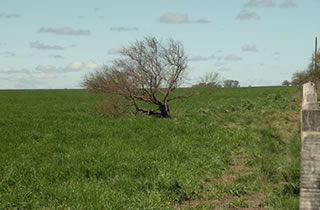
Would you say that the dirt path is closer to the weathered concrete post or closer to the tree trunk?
the weathered concrete post

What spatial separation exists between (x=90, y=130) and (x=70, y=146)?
2.34 meters

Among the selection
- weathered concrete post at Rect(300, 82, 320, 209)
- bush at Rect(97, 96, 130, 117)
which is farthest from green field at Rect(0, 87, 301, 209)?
bush at Rect(97, 96, 130, 117)

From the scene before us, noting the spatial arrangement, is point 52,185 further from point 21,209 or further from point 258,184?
point 258,184

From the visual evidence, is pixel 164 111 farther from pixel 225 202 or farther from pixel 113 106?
pixel 225 202

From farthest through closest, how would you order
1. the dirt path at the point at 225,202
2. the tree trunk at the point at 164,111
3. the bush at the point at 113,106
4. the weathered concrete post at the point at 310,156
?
the tree trunk at the point at 164,111
the bush at the point at 113,106
the dirt path at the point at 225,202
the weathered concrete post at the point at 310,156

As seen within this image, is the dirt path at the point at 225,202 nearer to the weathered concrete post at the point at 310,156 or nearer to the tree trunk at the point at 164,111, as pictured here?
the weathered concrete post at the point at 310,156

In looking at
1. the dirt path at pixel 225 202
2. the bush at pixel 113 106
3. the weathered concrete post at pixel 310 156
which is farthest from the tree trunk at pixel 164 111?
the weathered concrete post at pixel 310 156

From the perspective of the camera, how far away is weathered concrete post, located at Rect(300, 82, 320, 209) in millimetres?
3059

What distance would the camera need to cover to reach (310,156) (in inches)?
122

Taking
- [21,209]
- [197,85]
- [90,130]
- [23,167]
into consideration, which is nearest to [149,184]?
[21,209]

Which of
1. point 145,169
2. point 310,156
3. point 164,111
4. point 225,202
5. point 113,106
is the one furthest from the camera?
point 164,111

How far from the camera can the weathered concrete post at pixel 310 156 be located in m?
3.06

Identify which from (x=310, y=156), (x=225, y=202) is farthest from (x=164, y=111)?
(x=310, y=156)

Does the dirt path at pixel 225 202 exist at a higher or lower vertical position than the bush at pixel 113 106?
lower
